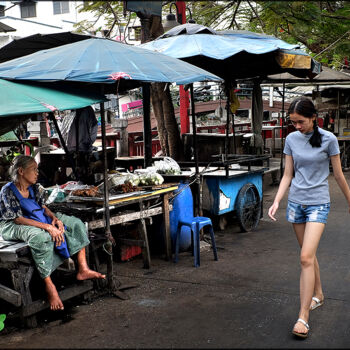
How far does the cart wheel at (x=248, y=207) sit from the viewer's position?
25.5ft

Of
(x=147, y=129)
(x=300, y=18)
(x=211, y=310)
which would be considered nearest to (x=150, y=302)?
(x=211, y=310)

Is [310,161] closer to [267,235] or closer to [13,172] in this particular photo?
[13,172]

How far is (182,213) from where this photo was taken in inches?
260

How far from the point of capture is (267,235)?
773cm

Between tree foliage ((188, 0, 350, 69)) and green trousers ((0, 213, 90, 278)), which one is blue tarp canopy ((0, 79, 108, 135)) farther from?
tree foliage ((188, 0, 350, 69))

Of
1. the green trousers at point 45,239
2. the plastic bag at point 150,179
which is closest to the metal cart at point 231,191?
the plastic bag at point 150,179

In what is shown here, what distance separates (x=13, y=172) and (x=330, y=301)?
3.40 m

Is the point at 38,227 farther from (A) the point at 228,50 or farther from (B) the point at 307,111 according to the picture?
(A) the point at 228,50

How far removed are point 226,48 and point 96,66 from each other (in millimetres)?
3157

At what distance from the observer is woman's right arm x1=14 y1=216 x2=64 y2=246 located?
4637mm

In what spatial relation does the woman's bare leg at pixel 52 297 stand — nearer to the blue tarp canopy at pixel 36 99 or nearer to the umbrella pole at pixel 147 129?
the blue tarp canopy at pixel 36 99

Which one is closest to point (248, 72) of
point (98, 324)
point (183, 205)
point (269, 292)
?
point (183, 205)

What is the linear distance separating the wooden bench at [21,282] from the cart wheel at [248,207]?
4.06 metres

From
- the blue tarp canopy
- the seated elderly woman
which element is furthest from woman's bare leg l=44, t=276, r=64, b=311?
the blue tarp canopy
